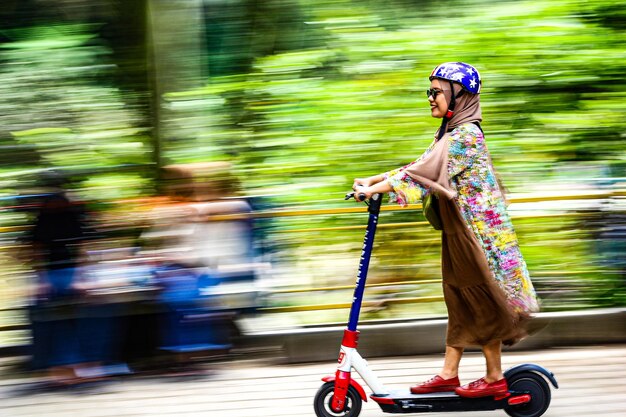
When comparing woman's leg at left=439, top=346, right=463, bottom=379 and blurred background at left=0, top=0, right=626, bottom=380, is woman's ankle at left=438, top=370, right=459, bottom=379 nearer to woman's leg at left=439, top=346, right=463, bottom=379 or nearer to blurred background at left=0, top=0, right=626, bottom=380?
woman's leg at left=439, top=346, right=463, bottom=379

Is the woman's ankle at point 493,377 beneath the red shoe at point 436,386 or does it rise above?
above

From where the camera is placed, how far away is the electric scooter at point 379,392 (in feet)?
14.5

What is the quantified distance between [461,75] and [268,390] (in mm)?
2408

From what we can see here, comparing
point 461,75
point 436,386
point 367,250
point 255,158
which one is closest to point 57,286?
point 255,158

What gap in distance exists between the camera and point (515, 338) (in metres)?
4.44

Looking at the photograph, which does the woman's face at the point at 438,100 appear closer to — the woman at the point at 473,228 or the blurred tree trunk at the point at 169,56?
the woman at the point at 473,228

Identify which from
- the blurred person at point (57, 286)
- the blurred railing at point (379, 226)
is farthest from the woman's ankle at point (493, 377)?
the blurred person at point (57, 286)

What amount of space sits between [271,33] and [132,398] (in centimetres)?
376

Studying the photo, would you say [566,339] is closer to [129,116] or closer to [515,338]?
[515,338]

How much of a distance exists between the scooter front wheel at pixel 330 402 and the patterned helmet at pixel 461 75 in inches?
66.2

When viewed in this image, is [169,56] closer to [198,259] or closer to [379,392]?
[198,259]

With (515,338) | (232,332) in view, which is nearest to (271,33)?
(232,332)

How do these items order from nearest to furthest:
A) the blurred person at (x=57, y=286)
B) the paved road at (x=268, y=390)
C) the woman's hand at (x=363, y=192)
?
the woman's hand at (x=363, y=192)
the paved road at (x=268, y=390)
the blurred person at (x=57, y=286)

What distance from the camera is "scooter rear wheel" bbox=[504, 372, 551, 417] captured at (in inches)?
178
